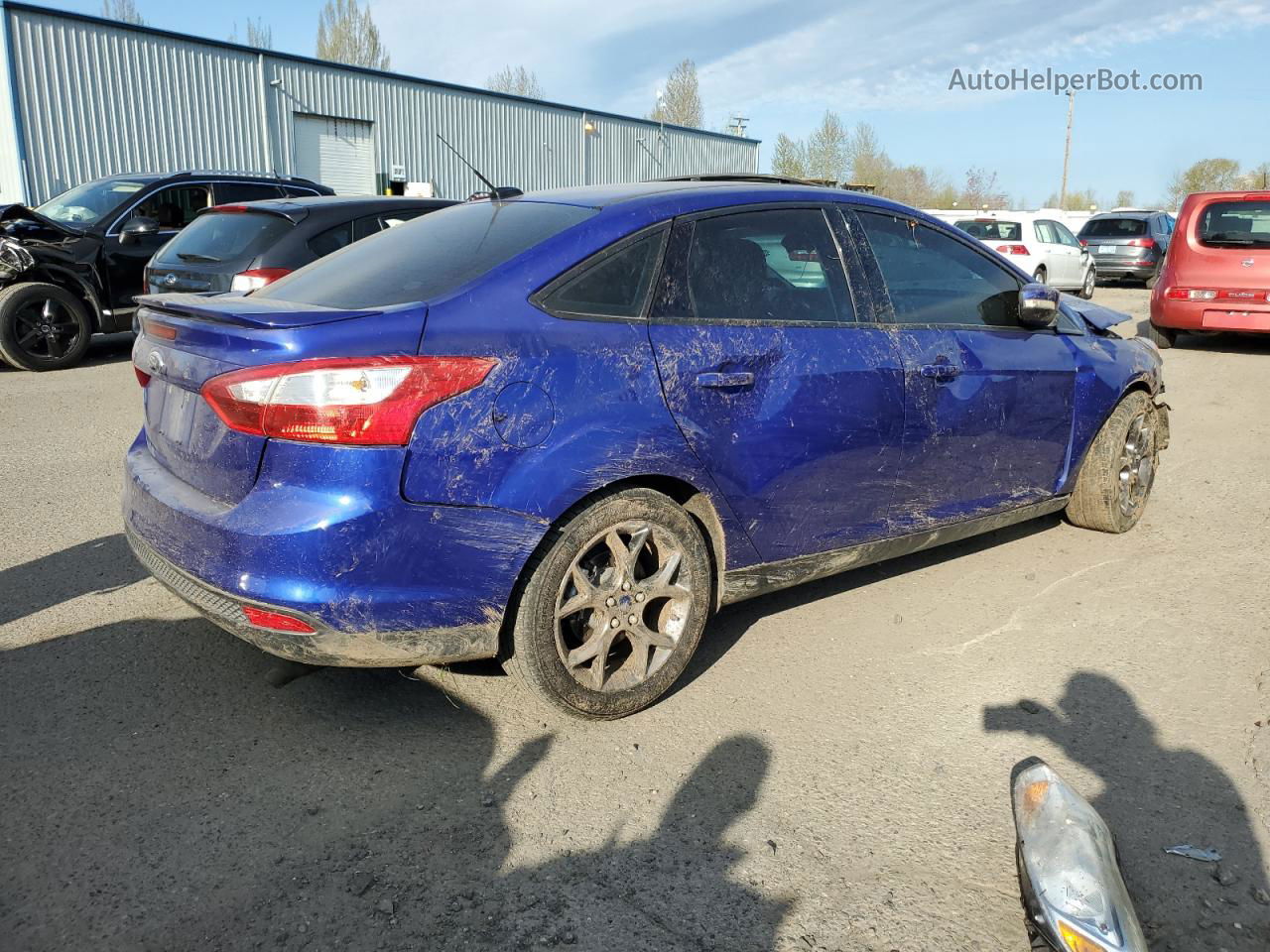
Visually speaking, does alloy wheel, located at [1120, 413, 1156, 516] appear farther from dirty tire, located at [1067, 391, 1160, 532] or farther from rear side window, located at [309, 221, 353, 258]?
rear side window, located at [309, 221, 353, 258]

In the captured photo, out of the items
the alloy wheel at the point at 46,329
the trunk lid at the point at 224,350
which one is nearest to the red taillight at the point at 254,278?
the alloy wheel at the point at 46,329

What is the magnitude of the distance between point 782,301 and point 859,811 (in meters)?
1.70

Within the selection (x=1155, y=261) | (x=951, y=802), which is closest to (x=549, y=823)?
(x=951, y=802)

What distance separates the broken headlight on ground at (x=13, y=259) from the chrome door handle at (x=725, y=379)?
8648mm

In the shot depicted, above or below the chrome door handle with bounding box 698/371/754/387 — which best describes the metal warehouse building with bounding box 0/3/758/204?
above

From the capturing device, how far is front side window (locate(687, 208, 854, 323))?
3.47 meters

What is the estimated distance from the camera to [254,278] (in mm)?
7945

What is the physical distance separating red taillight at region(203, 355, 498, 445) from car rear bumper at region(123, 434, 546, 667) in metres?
0.06

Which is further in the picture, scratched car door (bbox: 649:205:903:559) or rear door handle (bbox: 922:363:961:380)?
rear door handle (bbox: 922:363:961:380)

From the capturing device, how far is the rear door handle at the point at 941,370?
3.97m

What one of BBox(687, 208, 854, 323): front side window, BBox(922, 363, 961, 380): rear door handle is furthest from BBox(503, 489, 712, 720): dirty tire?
BBox(922, 363, 961, 380): rear door handle

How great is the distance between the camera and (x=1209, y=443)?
7.52 metres

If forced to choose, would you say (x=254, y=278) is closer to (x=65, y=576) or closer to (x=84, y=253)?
(x=84, y=253)

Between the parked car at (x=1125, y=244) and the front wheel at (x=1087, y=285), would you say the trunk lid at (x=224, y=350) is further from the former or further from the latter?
Result: the parked car at (x=1125, y=244)
